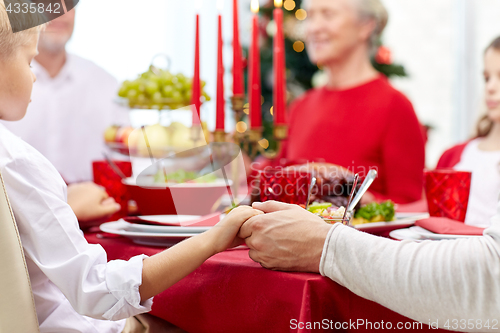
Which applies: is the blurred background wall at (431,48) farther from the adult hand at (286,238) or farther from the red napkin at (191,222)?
the adult hand at (286,238)

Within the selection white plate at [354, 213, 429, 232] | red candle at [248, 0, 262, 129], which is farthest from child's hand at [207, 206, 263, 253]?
red candle at [248, 0, 262, 129]

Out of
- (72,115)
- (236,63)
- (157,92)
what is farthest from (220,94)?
(72,115)

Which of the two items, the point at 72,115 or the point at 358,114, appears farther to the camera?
the point at 72,115

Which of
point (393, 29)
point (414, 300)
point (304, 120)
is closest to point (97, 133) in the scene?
point (304, 120)

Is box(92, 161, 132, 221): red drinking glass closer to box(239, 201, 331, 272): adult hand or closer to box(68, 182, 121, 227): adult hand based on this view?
box(68, 182, 121, 227): adult hand

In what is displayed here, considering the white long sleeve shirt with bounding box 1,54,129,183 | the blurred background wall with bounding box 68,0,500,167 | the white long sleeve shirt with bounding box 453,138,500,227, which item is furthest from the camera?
the blurred background wall with bounding box 68,0,500,167

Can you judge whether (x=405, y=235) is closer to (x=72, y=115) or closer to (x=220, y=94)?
(x=220, y=94)

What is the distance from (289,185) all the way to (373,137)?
1.18 m

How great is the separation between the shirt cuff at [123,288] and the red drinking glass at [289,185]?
11.7 inches

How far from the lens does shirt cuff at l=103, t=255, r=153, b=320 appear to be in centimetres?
66

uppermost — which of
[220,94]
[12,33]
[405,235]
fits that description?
[12,33]

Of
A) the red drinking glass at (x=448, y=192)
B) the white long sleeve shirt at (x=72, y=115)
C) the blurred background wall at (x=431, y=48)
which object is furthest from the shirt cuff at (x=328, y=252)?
the blurred background wall at (x=431, y=48)

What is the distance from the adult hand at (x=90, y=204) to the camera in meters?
0.95

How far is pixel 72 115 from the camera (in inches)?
102
